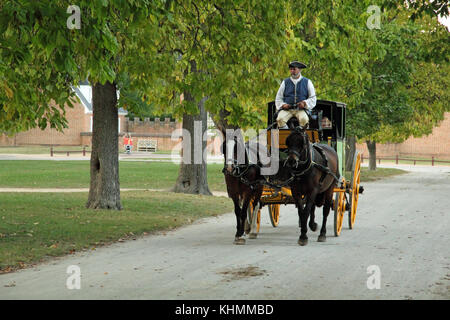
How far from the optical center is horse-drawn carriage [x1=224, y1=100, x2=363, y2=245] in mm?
12523

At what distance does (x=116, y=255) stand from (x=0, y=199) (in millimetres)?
10950

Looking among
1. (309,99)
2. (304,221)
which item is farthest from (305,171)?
(309,99)

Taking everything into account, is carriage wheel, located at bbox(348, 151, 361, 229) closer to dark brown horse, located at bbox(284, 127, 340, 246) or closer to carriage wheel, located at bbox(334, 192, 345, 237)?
carriage wheel, located at bbox(334, 192, 345, 237)

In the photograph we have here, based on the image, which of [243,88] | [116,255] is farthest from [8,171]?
[116,255]

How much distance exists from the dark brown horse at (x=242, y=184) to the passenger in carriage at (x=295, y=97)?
1177 mm

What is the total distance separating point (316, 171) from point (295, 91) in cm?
148

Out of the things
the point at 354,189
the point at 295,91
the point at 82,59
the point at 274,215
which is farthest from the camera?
the point at 354,189

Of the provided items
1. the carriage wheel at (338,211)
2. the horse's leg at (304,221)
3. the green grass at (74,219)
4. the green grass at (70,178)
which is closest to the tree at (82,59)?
the green grass at (74,219)

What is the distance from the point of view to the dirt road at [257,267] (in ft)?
27.2

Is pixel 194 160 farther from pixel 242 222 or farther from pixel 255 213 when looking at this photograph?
pixel 242 222

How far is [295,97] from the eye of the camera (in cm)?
1301

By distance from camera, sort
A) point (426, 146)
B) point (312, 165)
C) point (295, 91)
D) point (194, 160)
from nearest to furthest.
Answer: point (312, 165), point (295, 91), point (194, 160), point (426, 146)
